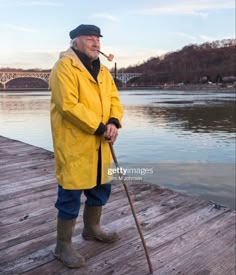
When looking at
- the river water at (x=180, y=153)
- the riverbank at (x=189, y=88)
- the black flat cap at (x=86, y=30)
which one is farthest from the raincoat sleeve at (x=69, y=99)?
the riverbank at (x=189, y=88)

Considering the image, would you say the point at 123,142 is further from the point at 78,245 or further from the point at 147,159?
the point at 78,245

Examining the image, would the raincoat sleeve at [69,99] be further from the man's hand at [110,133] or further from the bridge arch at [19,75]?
the bridge arch at [19,75]

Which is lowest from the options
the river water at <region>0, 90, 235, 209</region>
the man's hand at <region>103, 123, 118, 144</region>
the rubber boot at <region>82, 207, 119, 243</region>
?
the river water at <region>0, 90, 235, 209</region>

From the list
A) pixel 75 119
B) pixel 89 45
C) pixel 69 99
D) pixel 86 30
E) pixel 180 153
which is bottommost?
pixel 180 153

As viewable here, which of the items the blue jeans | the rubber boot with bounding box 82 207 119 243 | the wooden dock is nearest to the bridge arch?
the wooden dock

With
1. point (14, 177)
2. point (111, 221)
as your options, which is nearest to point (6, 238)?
point (111, 221)

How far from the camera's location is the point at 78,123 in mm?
2574

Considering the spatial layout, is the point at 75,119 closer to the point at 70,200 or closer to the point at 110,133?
the point at 110,133

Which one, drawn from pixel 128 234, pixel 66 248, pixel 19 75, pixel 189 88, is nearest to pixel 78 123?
pixel 66 248

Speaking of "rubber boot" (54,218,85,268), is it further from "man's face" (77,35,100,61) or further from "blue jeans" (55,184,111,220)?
"man's face" (77,35,100,61)

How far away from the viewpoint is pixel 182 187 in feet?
27.7

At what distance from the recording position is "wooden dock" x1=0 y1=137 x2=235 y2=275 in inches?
114

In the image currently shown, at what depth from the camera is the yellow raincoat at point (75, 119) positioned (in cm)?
254

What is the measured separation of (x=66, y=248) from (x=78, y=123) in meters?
1.04
